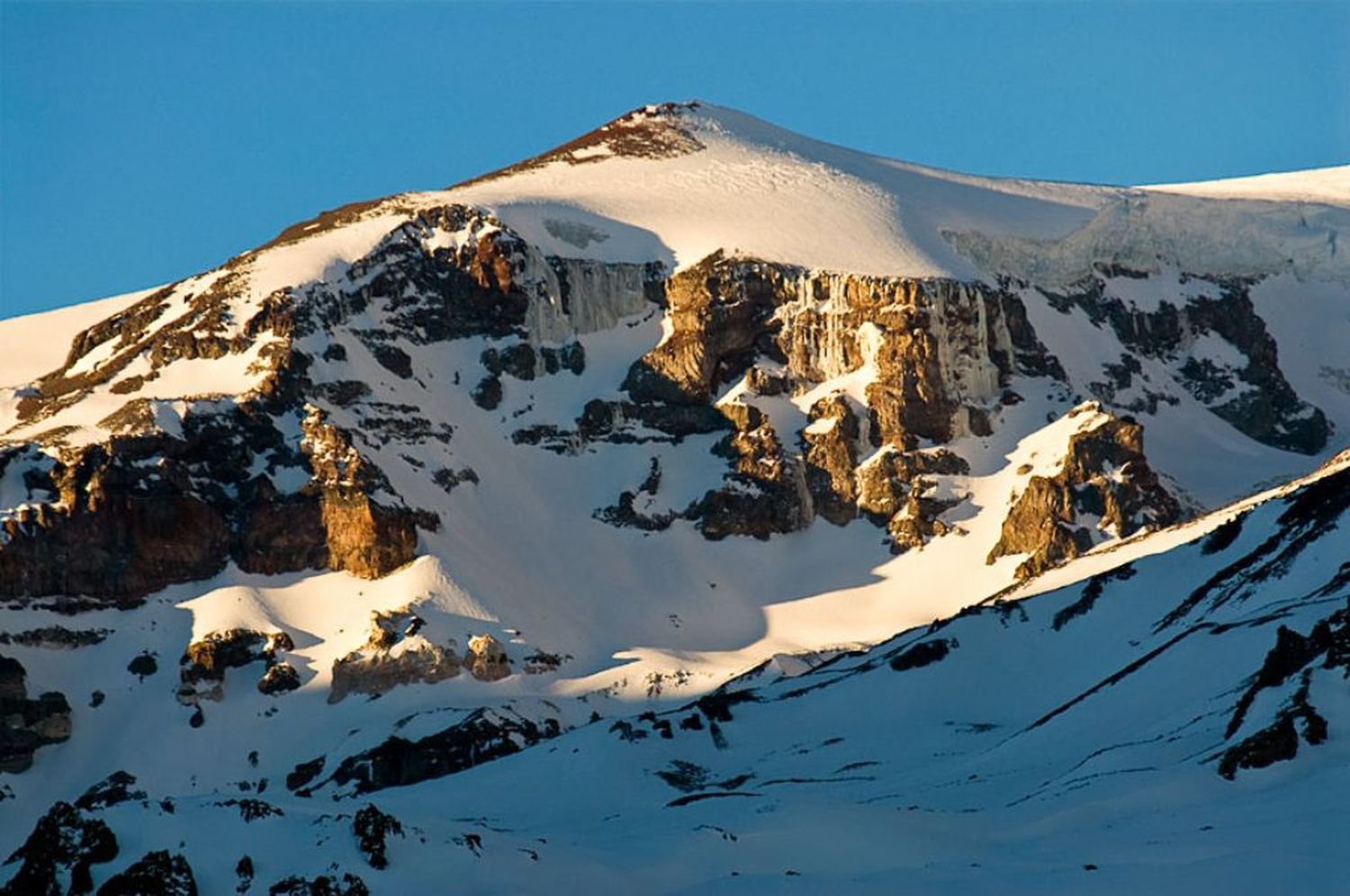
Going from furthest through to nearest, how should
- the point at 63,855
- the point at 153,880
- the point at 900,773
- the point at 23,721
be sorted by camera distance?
the point at 23,721, the point at 900,773, the point at 63,855, the point at 153,880

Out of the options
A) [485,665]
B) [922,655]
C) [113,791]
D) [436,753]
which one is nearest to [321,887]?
[922,655]

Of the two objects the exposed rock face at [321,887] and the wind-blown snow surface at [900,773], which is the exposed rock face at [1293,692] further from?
the exposed rock face at [321,887]

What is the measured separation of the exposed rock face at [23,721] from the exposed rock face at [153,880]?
104081 mm

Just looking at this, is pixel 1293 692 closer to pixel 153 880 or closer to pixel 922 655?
pixel 153 880

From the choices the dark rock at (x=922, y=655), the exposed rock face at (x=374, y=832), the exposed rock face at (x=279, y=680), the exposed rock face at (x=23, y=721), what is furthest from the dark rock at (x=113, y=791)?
the exposed rock face at (x=374, y=832)

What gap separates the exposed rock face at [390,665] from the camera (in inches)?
7712

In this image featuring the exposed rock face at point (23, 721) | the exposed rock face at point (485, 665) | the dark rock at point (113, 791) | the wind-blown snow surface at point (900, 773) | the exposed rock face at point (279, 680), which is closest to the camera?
the wind-blown snow surface at point (900, 773)

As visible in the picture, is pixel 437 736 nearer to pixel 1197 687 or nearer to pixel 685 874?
pixel 1197 687

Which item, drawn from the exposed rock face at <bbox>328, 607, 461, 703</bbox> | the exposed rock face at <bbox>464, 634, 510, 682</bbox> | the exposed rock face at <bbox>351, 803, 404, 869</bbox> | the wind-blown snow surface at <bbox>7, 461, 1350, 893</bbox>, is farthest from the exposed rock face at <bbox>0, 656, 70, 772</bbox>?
the exposed rock face at <bbox>351, 803, 404, 869</bbox>

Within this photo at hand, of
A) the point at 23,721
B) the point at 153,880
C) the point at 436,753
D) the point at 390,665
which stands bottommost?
the point at 436,753

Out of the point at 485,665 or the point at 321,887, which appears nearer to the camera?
the point at 321,887

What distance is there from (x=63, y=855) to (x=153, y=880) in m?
3.71

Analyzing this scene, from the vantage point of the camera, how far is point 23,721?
19200 centimetres

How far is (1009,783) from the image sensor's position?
116 metres
